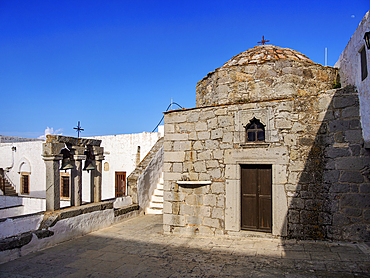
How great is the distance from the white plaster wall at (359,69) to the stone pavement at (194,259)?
2203 millimetres

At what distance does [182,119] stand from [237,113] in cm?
138

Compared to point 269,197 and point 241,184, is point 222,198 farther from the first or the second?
point 269,197

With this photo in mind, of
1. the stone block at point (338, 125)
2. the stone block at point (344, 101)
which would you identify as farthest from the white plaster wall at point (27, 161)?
the stone block at point (344, 101)

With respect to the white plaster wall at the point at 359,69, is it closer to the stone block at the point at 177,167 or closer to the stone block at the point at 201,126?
the stone block at the point at 201,126

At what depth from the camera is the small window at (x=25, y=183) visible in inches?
642

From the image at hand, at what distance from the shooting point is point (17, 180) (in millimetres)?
16766

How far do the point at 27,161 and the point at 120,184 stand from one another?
22.8ft

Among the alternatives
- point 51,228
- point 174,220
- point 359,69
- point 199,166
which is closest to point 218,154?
point 199,166

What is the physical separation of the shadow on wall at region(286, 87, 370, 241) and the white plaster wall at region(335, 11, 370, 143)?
17 cm

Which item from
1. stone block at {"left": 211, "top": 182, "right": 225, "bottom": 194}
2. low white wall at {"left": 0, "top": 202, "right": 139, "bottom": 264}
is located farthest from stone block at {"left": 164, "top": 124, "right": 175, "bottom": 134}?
low white wall at {"left": 0, "top": 202, "right": 139, "bottom": 264}

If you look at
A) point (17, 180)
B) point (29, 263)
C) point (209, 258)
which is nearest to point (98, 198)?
point (29, 263)

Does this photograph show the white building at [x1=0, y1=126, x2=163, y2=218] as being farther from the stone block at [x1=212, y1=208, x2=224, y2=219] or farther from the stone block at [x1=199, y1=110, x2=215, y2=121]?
the stone block at [x1=212, y1=208, x2=224, y2=219]

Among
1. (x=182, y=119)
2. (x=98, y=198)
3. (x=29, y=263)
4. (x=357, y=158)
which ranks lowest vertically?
(x=29, y=263)

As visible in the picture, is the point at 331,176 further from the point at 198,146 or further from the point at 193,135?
the point at 193,135
